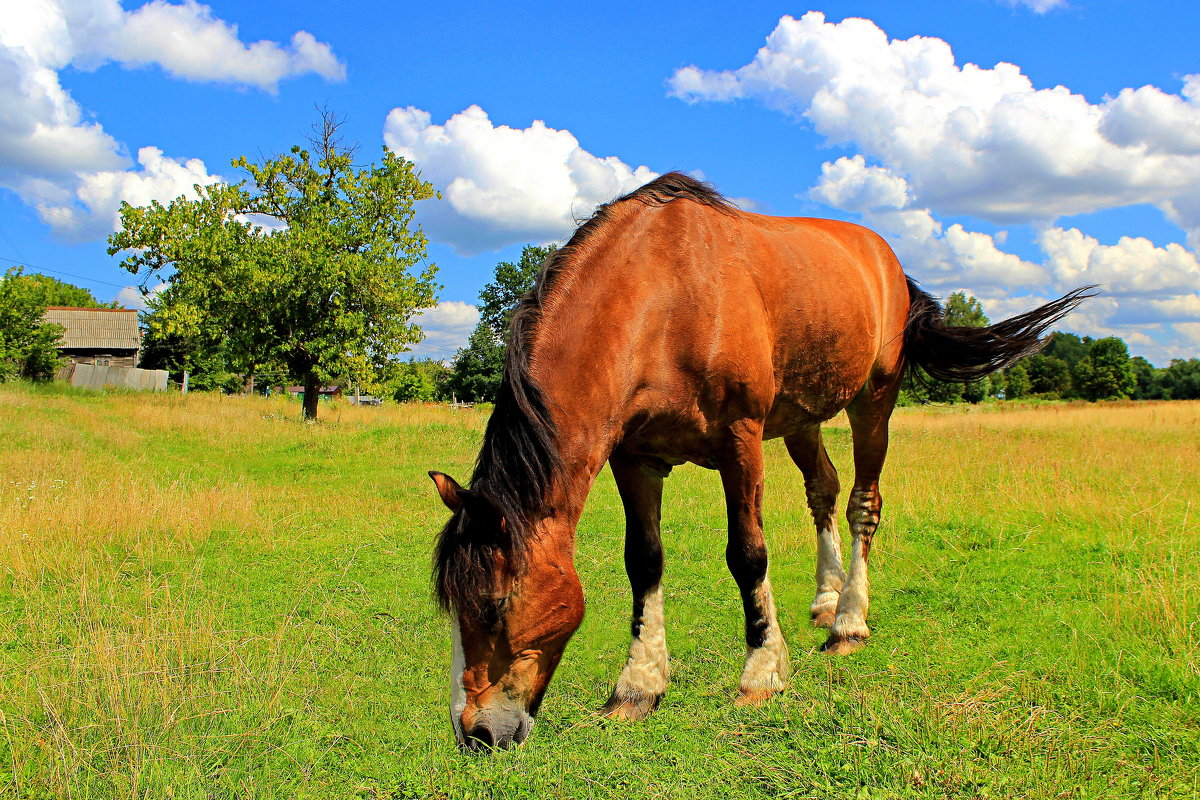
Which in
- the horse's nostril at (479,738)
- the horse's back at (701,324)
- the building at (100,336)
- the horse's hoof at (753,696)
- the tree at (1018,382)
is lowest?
the horse's hoof at (753,696)

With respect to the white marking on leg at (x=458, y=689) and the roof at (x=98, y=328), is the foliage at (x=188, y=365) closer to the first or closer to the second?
the roof at (x=98, y=328)

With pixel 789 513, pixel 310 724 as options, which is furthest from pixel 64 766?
pixel 789 513

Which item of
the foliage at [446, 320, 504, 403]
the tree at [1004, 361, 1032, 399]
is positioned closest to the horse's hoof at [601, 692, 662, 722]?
the foliage at [446, 320, 504, 403]

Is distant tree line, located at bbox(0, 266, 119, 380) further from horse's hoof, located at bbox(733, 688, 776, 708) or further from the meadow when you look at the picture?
horse's hoof, located at bbox(733, 688, 776, 708)

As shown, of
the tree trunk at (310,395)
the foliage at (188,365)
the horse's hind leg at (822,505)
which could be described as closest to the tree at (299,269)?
the tree trunk at (310,395)

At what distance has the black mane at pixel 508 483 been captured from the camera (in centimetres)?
279

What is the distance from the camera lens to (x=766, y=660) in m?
3.80

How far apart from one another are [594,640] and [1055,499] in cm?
498

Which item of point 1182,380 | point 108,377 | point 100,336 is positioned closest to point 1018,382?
point 1182,380

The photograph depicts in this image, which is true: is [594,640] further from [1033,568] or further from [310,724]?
[1033,568]

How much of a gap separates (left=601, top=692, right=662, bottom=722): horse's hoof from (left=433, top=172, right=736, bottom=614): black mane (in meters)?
1.25

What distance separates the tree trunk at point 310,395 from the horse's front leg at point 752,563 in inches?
846

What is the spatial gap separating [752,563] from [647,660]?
764 millimetres

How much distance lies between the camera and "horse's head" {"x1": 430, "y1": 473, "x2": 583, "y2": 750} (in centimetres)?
279
